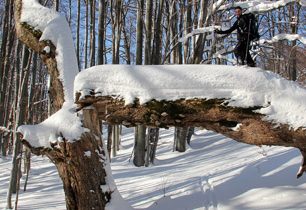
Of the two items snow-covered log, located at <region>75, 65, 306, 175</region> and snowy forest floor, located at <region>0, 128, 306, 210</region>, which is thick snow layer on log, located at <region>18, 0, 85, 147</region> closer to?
snow-covered log, located at <region>75, 65, 306, 175</region>

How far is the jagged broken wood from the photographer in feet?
14.6

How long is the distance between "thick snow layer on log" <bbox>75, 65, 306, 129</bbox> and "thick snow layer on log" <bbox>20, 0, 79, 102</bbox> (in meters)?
0.74

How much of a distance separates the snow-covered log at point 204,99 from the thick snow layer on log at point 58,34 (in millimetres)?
735

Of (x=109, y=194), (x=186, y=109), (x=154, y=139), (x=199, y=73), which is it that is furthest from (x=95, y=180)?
(x=154, y=139)

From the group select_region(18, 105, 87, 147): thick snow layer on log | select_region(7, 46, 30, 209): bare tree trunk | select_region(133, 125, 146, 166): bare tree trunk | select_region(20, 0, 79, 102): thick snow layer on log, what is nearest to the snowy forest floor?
select_region(7, 46, 30, 209): bare tree trunk

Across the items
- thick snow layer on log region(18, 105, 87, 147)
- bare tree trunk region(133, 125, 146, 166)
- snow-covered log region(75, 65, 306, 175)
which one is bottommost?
bare tree trunk region(133, 125, 146, 166)

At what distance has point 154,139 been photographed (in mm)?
12633

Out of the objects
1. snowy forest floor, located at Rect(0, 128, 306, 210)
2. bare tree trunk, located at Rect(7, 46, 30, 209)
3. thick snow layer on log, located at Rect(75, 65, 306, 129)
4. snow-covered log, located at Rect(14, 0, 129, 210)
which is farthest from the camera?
bare tree trunk, located at Rect(7, 46, 30, 209)

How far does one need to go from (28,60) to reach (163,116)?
5.83 metres

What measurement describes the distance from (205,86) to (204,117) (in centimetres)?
39

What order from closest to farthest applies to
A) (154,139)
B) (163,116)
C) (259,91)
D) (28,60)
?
1. (259,91)
2. (163,116)
3. (28,60)
4. (154,139)

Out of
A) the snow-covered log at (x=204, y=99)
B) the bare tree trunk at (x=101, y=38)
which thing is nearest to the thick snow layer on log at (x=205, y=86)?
the snow-covered log at (x=204, y=99)

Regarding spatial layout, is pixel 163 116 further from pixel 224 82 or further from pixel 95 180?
pixel 95 180

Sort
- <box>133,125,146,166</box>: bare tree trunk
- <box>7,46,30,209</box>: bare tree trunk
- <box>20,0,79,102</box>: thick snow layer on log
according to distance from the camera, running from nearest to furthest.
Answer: <box>20,0,79,102</box>: thick snow layer on log
<box>7,46,30,209</box>: bare tree trunk
<box>133,125,146,166</box>: bare tree trunk
